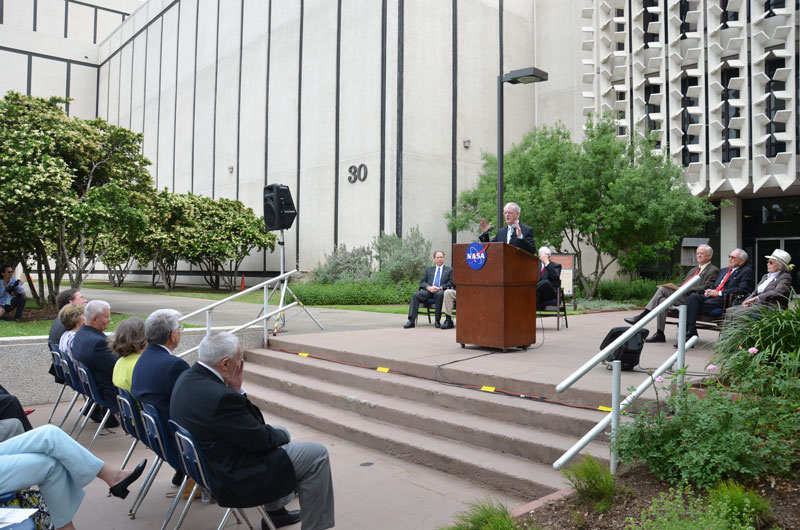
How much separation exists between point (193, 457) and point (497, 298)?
14.1ft

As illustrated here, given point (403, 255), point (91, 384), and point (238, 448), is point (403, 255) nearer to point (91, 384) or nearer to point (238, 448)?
point (91, 384)

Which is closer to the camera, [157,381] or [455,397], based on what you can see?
[157,381]

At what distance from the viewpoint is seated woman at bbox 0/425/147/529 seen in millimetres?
3107

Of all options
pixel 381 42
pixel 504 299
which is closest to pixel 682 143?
pixel 381 42

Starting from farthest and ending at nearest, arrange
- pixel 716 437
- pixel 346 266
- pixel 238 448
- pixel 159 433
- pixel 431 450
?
pixel 346 266, pixel 431 450, pixel 159 433, pixel 716 437, pixel 238 448

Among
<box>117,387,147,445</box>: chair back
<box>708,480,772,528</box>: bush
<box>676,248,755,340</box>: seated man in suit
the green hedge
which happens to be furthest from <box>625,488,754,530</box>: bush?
the green hedge

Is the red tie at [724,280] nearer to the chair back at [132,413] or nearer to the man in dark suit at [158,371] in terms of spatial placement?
the man in dark suit at [158,371]

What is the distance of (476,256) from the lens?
7113mm

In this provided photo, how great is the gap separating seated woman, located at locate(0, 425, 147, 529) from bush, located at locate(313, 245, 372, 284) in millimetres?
16297

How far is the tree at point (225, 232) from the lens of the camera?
23.4 m

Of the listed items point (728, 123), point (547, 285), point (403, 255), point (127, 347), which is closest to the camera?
point (127, 347)

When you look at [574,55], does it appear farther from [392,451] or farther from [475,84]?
[392,451]

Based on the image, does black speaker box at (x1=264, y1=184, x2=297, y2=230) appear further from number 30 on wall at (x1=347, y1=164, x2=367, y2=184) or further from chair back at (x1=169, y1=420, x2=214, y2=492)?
number 30 on wall at (x1=347, y1=164, x2=367, y2=184)

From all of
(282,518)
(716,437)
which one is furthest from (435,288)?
(716,437)
